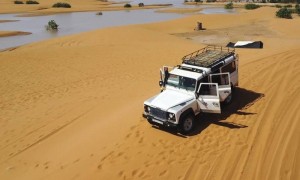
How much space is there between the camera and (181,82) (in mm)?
11914

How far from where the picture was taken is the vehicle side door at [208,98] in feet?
36.6

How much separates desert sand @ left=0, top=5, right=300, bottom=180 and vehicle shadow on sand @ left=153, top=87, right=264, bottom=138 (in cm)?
4

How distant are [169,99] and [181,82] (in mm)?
921

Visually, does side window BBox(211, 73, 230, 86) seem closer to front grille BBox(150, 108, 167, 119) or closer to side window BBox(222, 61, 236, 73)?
side window BBox(222, 61, 236, 73)

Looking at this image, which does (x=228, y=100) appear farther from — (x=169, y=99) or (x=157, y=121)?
(x=157, y=121)

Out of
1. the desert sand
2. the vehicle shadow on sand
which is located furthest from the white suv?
the desert sand

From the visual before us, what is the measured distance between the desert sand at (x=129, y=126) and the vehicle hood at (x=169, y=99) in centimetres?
99

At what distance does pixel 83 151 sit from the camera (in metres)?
10.9

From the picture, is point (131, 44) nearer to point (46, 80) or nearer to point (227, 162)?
point (46, 80)

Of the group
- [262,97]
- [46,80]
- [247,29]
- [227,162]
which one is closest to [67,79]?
[46,80]

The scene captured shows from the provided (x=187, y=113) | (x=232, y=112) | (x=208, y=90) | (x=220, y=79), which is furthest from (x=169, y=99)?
(x=232, y=112)

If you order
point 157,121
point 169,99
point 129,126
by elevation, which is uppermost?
A: point 169,99

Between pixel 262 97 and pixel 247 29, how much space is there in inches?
1164

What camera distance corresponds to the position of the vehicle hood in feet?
36.3
